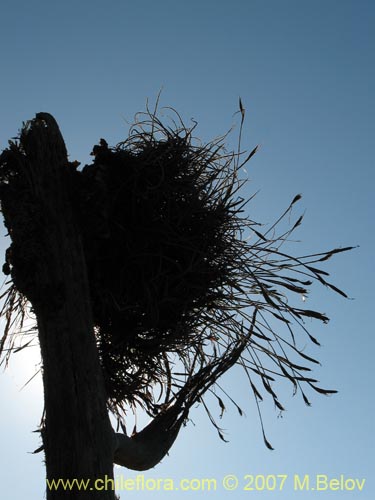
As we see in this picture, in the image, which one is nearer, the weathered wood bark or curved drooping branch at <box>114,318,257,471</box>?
the weathered wood bark

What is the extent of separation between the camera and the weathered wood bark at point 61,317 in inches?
70.8

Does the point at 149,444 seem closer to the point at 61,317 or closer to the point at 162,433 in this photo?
the point at 162,433

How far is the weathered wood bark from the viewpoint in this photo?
5.90 feet

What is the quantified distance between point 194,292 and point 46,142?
911mm

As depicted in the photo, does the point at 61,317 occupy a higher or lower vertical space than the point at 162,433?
higher

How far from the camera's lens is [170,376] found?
2934mm

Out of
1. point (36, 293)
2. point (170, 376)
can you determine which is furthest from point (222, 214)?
point (36, 293)

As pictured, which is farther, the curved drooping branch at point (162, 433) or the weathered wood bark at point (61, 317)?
the curved drooping branch at point (162, 433)

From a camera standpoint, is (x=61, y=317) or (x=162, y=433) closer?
(x=61, y=317)

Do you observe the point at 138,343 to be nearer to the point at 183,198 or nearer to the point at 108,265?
the point at 108,265

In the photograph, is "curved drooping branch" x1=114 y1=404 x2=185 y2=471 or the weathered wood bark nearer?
the weathered wood bark

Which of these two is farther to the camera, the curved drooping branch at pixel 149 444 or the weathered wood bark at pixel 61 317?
the curved drooping branch at pixel 149 444

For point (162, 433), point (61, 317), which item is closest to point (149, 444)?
point (162, 433)

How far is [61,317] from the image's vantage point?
200 cm
